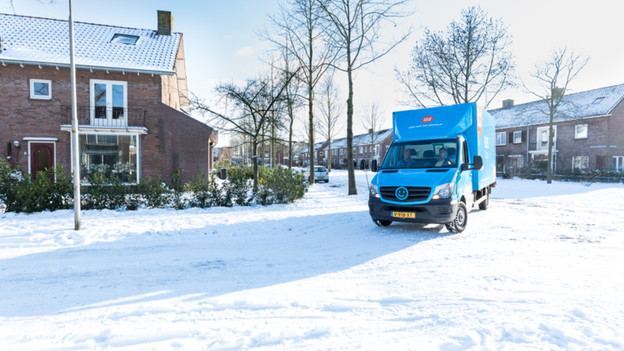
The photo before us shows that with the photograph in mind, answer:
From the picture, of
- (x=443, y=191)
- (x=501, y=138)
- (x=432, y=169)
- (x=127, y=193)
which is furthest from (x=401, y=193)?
(x=501, y=138)

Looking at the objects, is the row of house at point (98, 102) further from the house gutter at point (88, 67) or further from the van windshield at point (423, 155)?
the van windshield at point (423, 155)

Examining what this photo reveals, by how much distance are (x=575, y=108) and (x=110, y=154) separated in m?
36.2

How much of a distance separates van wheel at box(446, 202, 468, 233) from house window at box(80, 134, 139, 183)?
1371 cm

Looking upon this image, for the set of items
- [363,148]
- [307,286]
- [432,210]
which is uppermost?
[363,148]

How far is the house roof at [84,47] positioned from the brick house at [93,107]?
0.12ft

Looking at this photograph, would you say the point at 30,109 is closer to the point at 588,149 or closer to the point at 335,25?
the point at 335,25

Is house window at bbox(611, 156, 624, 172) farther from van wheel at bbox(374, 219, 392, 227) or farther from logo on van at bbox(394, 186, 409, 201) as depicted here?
logo on van at bbox(394, 186, 409, 201)

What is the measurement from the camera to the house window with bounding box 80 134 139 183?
14820 mm

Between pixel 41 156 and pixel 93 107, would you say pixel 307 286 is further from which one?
pixel 41 156

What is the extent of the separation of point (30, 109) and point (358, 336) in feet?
58.9

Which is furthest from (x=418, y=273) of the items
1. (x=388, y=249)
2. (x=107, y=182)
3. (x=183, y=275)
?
(x=107, y=182)

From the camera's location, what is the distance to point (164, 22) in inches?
737

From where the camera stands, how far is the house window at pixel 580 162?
2766 centimetres

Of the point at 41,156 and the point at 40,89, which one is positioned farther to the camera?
the point at 41,156
